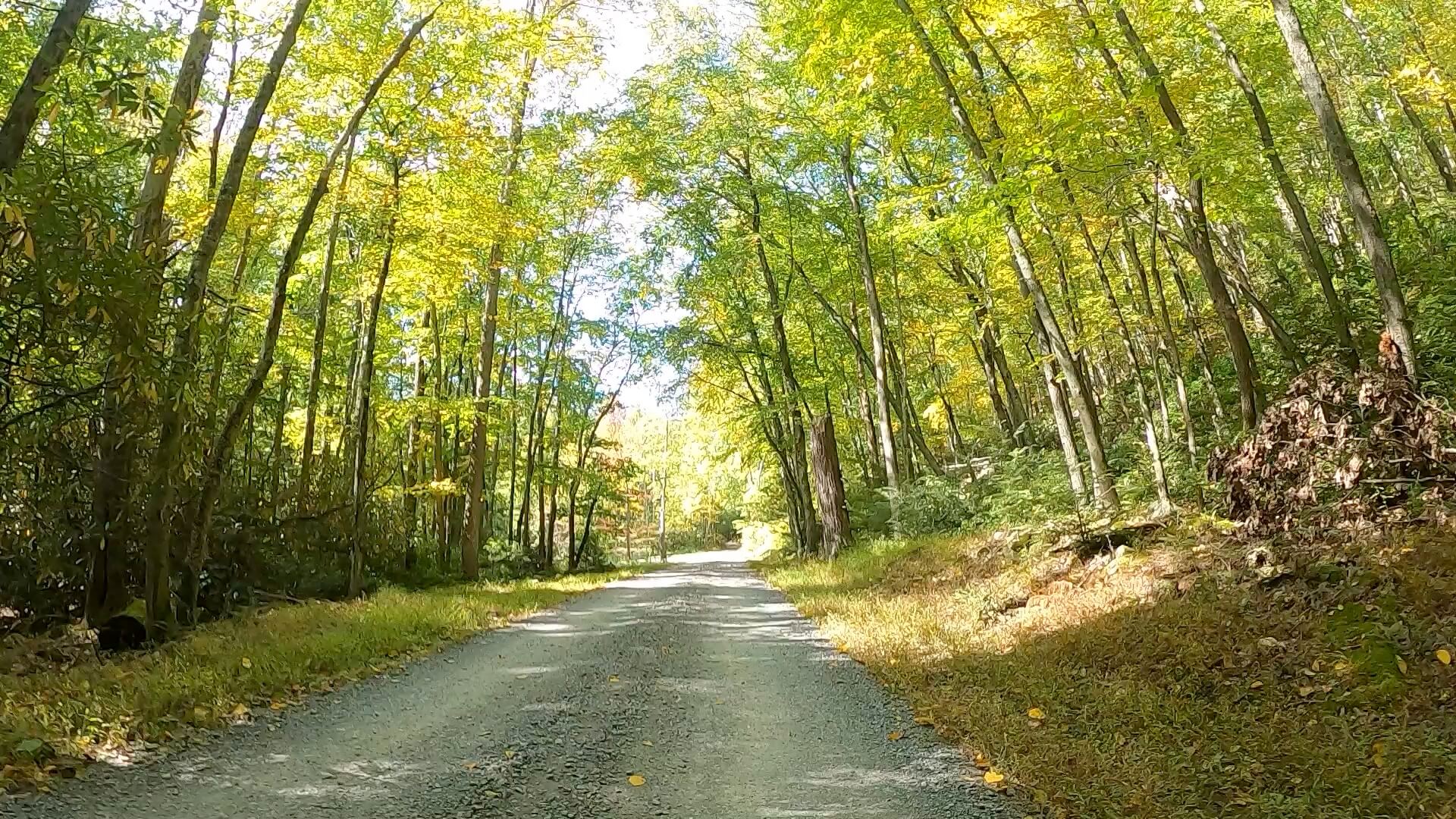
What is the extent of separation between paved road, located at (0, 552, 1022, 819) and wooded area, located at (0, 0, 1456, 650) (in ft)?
7.76

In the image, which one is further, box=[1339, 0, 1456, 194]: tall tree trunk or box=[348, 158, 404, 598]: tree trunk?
box=[1339, 0, 1456, 194]: tall tree trunk

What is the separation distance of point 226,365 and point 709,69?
36.8ft

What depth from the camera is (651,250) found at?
66.2 feet

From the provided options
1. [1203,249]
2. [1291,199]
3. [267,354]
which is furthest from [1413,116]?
[267,354]

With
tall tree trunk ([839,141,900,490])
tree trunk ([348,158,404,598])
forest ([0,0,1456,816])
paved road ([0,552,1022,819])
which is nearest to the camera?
paved road ([0,552,1022,819])

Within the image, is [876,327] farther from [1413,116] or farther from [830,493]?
[1413,116]

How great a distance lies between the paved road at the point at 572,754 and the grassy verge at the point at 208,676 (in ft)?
1.00

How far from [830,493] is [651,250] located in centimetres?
804

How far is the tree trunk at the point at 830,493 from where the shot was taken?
17688mm

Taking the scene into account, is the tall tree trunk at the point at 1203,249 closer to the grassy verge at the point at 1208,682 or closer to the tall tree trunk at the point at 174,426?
the grassy verge at the point at 1208,682

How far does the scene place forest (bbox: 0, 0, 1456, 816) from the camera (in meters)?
5.86

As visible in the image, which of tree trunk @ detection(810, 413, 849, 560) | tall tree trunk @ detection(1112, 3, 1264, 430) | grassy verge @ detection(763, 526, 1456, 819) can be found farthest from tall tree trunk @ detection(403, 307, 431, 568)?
tall tree trunk @ detection(1112, 3, 1264, 430)

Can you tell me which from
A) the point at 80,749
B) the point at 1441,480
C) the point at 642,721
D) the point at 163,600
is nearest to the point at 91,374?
the point at 163,600

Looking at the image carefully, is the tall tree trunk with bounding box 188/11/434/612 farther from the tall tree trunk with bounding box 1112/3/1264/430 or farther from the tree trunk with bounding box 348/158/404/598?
the tall tree trunk with bounding box 1112/3/1264/430
